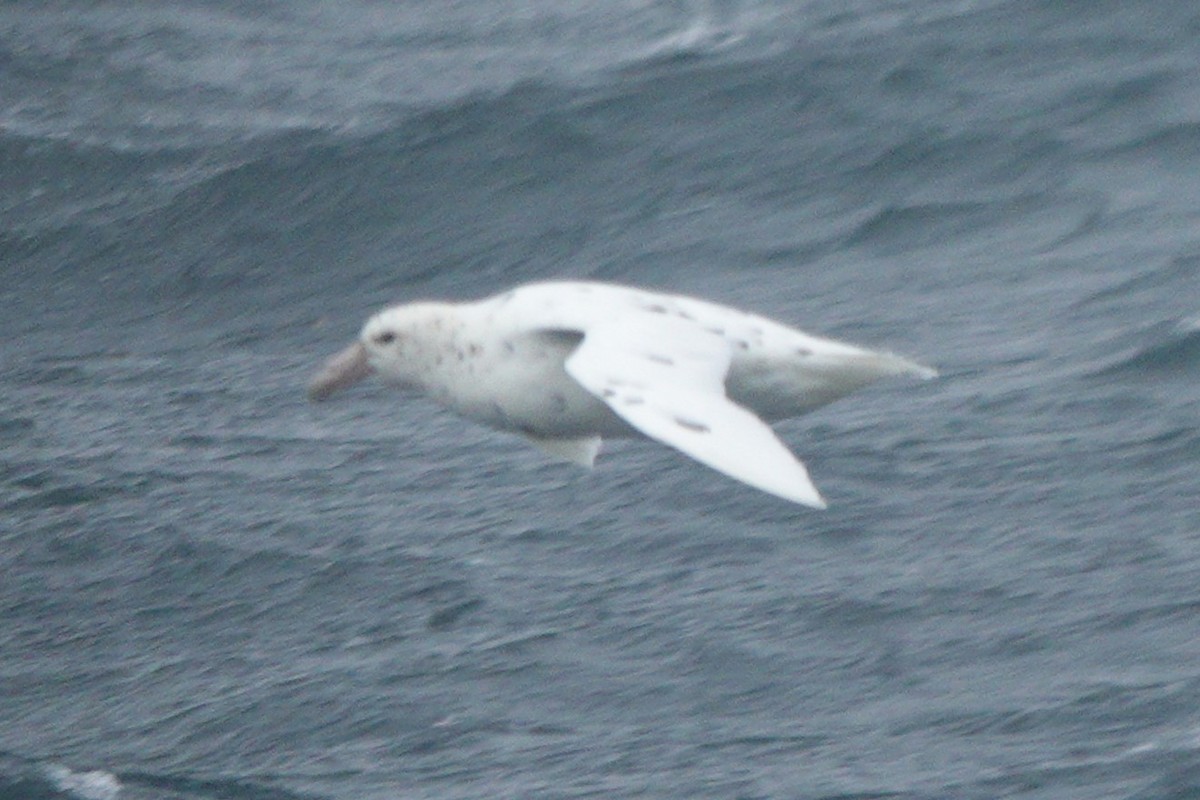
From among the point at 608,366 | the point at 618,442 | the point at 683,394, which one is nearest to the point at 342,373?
the point at 608,366

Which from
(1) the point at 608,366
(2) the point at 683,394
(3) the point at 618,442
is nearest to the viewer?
(2) the point at 683,394

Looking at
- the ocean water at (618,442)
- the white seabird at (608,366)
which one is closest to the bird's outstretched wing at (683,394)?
the white seabird at (608,366)

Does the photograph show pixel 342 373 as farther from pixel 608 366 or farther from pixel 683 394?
pixel 683 394

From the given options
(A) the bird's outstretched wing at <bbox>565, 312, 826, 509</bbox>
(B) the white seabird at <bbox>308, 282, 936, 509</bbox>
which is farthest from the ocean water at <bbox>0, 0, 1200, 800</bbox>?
(A) the bird's outstretched wing at <bbox>565, 312, 826, 509</bbox>

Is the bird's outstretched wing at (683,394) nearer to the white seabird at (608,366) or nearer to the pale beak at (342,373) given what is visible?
the white seabird at (608,366)

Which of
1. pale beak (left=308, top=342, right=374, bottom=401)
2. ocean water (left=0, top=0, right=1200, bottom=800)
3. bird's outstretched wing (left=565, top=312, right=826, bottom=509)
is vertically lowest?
ocean water (left=0, top=0, right=1200, bottom=800)

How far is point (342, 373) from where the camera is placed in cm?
1398

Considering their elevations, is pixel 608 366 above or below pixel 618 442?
above

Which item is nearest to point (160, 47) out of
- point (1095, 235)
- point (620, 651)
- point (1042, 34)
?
point (1042, 34)

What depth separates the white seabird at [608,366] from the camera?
11391 millimetres

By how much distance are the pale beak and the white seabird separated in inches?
3.6

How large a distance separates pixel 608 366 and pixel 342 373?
9.04 ft

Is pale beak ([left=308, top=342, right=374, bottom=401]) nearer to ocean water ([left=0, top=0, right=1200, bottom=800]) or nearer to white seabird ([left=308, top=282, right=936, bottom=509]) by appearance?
white seabird ([left=308, top=282, right=936, bottom=509])

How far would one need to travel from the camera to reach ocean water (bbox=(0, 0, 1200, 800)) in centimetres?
1548
